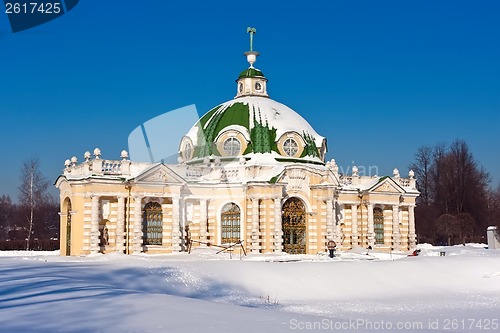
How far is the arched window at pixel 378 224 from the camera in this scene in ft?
144

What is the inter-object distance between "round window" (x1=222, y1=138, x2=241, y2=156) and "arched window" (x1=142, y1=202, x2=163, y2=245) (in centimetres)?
620

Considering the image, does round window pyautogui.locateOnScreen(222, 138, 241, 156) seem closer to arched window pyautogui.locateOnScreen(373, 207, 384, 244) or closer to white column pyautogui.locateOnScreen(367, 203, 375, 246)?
white column pyautogui.locateOnScreen(367, 203, 375, 246)

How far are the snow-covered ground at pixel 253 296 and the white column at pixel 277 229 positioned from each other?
660 centimetres

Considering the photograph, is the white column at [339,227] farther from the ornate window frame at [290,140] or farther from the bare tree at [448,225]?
the bare tree at [448,225]

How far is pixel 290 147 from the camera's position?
1610 inches

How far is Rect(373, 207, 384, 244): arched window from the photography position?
4400cm

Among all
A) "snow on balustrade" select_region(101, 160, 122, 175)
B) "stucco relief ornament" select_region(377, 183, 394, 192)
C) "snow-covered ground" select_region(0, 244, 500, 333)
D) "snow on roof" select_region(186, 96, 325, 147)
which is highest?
"snow on roof" select_region(186, 96, 325, 147)

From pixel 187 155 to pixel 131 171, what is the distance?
686 centimetres

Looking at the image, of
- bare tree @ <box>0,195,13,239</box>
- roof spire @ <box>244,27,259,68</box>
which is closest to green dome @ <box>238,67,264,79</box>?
roof spire @ <box>244,27,259,68</box>

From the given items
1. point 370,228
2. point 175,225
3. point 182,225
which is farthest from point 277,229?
point 370,228

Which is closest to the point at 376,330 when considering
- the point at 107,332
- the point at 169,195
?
the point at 107,332

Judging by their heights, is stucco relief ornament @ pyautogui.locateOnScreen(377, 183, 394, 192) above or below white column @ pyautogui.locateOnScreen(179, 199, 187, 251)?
above

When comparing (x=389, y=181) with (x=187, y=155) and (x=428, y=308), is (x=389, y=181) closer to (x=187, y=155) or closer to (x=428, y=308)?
(x=187, y=155)

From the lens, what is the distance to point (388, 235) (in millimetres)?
44281
